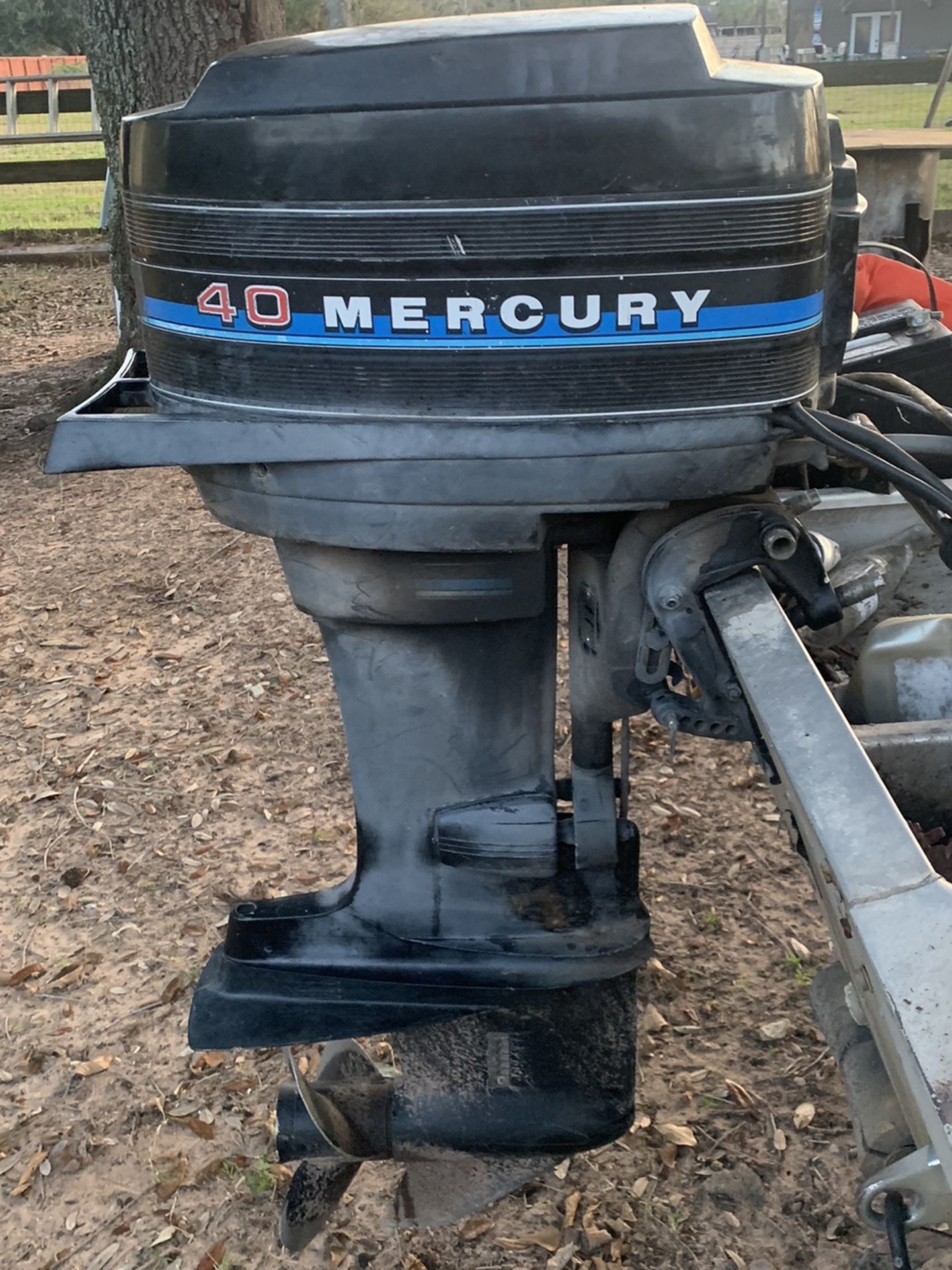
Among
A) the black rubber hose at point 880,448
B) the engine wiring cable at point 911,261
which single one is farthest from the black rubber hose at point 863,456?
the engine wiring cable at point 911,261

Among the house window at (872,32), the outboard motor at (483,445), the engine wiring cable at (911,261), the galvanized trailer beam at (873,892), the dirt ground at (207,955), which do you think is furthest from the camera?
the house window at (872,32)

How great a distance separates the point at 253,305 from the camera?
122 cm

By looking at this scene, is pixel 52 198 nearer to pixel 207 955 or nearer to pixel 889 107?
pixel 889 107

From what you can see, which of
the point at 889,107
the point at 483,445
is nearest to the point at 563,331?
→ the point at 483,445

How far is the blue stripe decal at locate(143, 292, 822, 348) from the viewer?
3.77 feet

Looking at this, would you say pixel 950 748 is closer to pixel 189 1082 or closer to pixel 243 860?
pixel 189 1082

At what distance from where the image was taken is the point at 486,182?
3.67 feet

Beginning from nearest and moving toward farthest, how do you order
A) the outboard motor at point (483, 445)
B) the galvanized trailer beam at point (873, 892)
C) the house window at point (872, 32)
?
1. the galvanized trailer beam at point (873, 892)
2. the outboard motor at point (483, 445)
3. the house window at point (872, 32)

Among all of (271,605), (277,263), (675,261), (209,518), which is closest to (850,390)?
(675,261)

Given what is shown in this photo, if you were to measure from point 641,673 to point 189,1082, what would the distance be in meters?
1.11

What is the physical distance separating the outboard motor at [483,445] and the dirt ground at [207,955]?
26cm

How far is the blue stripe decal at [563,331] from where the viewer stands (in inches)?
45.3

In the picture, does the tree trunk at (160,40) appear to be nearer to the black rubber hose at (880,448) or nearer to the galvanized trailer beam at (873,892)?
the black rubber hose at (880,448)

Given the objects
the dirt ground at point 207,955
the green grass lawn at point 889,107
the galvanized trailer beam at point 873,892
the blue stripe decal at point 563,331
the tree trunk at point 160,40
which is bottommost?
the dirt ground at point 207,955
